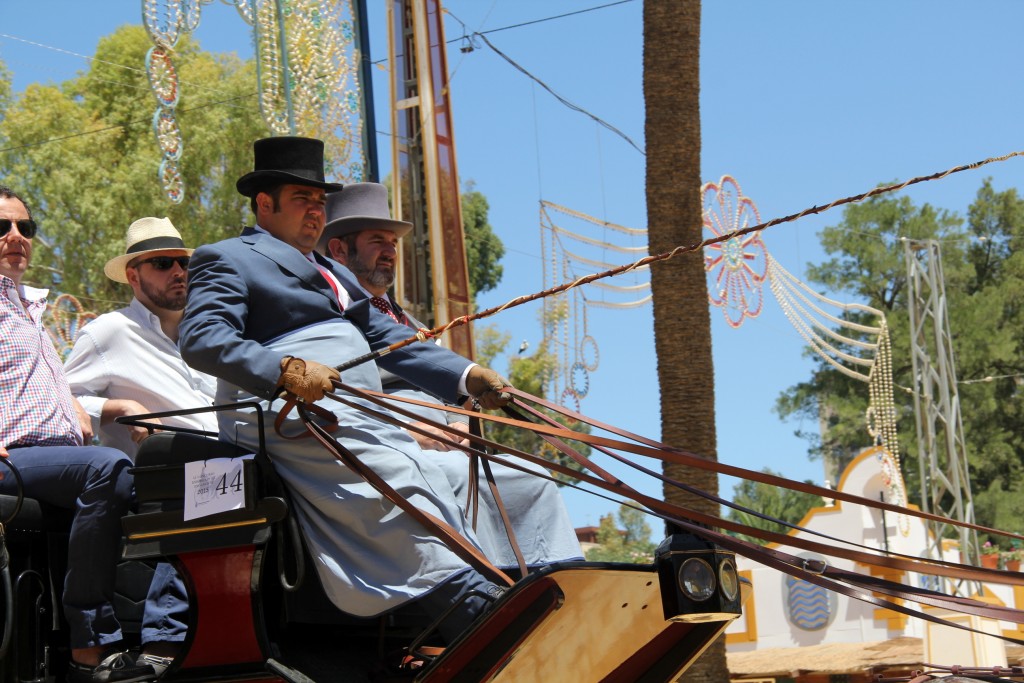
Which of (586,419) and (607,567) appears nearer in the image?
(607,567)

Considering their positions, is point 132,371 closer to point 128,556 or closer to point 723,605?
point 128,556

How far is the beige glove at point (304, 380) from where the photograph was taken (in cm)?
368

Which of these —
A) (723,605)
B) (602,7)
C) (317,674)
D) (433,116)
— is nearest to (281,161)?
(317,674)

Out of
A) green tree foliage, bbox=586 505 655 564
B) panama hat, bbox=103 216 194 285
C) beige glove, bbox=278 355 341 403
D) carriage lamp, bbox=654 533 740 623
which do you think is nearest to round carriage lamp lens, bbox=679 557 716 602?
carriage lamp, bbox=654 533 740 623

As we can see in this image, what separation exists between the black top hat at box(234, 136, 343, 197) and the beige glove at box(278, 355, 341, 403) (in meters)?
1.04

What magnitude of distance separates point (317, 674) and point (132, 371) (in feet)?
6.12

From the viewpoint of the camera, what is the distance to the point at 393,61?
35.2ft

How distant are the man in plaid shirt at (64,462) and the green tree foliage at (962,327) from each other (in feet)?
107

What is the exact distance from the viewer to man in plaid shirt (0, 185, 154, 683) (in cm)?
398

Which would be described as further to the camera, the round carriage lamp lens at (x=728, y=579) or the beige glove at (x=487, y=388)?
the beige glove at (x=487, y=388)

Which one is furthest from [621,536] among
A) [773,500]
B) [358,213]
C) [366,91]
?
[358,213]

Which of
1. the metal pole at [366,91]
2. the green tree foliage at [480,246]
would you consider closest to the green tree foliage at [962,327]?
the green tree foliage at [480,246]

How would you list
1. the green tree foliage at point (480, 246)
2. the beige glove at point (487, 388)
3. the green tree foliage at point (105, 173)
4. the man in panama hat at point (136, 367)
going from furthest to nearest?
the green tree foliage at point (480, 246) → the green tree foliage at point (105, 173) → the man in panama hat at point (136, 367) → the beige glove at point (487, 388)

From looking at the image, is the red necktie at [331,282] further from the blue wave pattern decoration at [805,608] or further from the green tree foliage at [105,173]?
the green tree foliage at [105,173]
